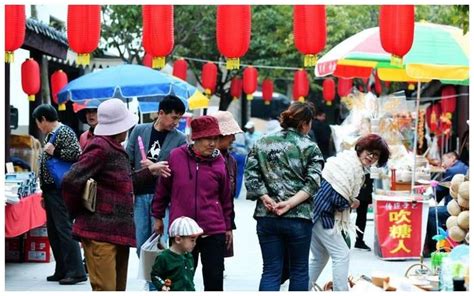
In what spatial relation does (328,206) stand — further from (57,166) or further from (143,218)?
(57,166)

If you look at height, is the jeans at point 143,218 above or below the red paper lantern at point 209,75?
below

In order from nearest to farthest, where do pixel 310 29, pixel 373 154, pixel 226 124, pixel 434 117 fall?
pixel 226 124 < pixel 373 154 < pixel 310 29 < pixel 434 117

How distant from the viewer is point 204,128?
654 centimetres

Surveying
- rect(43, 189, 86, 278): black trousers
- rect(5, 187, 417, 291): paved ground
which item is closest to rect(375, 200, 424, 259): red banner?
rect(5, 187, 417, 291): paved ground

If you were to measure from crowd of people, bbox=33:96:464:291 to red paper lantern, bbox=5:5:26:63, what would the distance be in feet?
4.66

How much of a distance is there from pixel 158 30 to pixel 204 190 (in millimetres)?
3225

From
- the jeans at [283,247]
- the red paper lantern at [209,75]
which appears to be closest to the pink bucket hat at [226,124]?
the jeans at [283,247]

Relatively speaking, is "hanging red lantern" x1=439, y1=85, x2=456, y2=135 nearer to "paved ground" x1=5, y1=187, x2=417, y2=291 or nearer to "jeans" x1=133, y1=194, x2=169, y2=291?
"paved ground" x1=5, y1=187, x2=417, y2=291

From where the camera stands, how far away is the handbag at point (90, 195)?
19.9ft

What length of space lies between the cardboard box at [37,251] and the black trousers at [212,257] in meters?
4.23

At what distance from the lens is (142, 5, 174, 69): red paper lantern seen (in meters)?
9.36

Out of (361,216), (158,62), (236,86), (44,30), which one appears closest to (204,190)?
(158,62)

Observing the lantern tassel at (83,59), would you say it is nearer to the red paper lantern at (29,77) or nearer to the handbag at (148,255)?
the handbag at (148,255)

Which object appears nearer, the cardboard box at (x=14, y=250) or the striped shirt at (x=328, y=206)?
the striped shirt at (x=328, y=206)
